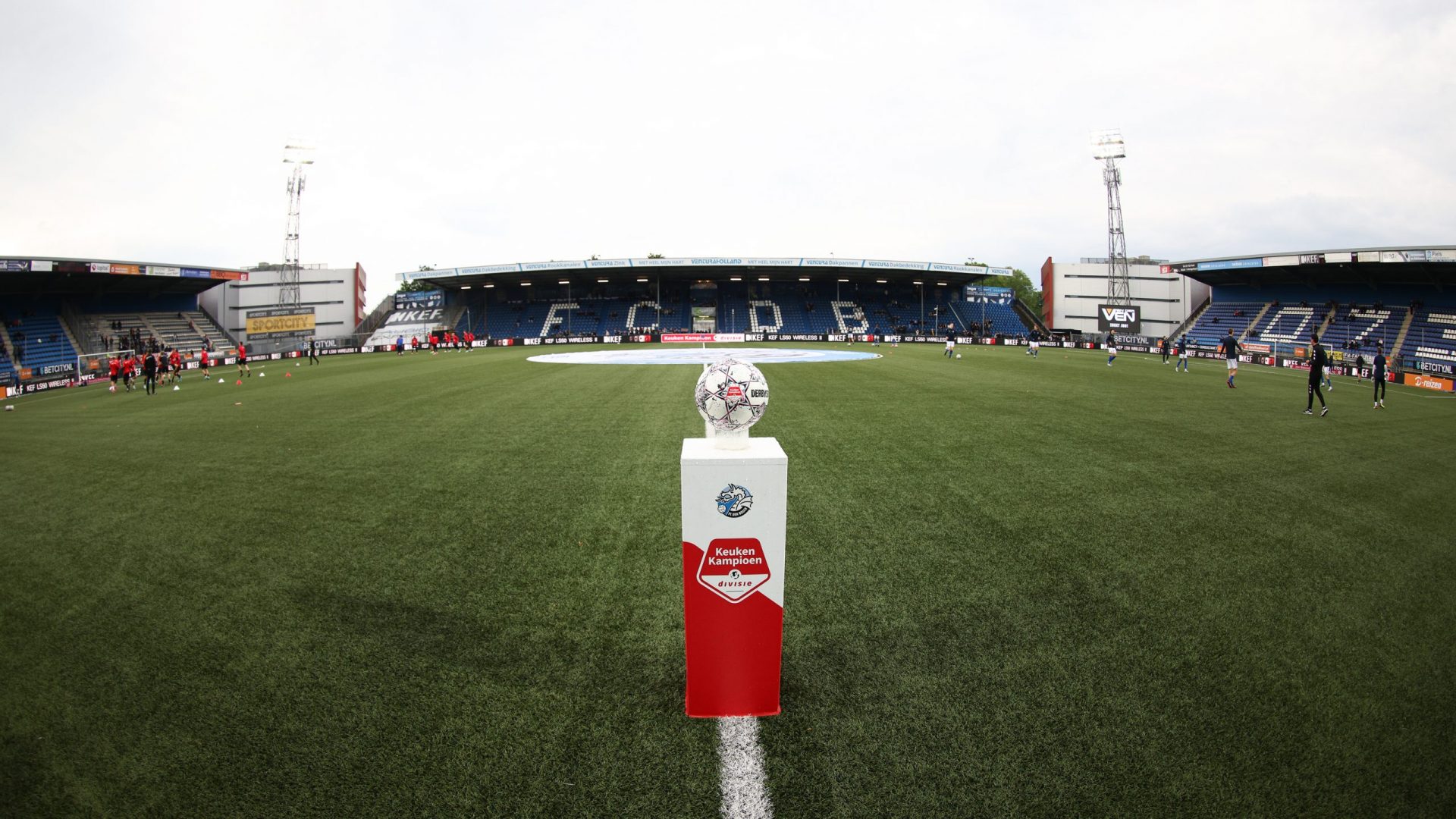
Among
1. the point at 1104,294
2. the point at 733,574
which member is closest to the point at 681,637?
the point at 733,574

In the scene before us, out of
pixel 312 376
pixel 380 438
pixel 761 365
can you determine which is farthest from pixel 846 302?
pixel 380 438

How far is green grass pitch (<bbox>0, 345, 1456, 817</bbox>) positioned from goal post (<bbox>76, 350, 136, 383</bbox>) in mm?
28591

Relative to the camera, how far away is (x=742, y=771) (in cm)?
272

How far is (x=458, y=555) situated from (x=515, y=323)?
190ft

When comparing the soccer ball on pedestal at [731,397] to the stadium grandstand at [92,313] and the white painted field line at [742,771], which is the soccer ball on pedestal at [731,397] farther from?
the stadium grandstand at [92,313]

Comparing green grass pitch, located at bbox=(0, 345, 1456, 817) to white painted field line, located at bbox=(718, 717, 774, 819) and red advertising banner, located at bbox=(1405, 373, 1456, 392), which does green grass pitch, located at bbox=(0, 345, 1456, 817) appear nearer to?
white painted field line, located at bbox=(718, 717, 774, 819)

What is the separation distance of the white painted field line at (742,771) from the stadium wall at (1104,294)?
60.5 meters

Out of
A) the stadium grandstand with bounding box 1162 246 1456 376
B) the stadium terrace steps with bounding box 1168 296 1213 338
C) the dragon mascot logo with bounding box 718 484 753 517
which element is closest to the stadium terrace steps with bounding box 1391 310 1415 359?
the stadium grandstand with bounding box 1162 246 1456 376

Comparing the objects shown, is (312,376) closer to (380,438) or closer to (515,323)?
(380,438)

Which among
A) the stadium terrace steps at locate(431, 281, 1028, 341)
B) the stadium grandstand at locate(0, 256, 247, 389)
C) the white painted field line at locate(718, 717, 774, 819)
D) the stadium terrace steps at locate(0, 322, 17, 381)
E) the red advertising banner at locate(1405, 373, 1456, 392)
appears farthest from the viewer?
the stadium terrace steps at locate(431, 281, 1028, 341)

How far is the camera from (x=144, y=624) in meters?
3.98

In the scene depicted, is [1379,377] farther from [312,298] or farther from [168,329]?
[312,298]

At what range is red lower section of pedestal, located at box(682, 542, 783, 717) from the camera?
311 cm

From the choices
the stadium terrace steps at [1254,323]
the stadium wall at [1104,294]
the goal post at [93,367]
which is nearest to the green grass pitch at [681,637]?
the goal post at [93,367]
